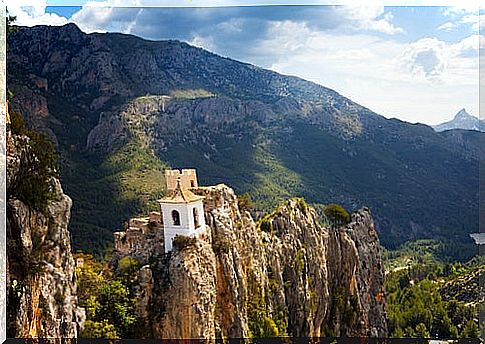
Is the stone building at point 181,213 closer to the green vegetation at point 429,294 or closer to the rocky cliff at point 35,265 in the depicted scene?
the rocky cliff at point 35,265

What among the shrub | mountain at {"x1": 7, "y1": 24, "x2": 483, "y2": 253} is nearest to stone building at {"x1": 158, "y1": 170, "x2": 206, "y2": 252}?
mountain at {"x1": 7, "y1": 24, "x2": 483, "y2": 253}

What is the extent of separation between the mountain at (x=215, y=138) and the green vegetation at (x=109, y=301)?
9.30 ft

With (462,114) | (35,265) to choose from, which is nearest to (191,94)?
(462,114)

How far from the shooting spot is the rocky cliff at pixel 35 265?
12.7 feet

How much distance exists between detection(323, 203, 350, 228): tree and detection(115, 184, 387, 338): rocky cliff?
0.59 ft

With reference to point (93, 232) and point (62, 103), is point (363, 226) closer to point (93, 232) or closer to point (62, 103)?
point (93, 232)

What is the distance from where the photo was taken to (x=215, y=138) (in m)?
13.6

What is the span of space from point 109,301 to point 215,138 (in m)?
8.52

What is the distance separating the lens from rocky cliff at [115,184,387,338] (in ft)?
18.1

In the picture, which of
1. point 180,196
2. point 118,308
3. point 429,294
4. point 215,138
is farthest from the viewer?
point 215,138

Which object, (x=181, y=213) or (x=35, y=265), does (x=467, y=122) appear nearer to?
(x=181, y=213)

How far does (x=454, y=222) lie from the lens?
474 inches

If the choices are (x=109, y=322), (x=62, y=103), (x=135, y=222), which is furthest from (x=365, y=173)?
(x=109, y=322)

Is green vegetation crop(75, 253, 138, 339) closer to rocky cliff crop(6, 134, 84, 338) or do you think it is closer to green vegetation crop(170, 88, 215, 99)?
rocky cliff crop(6, 134, 84, 338)
